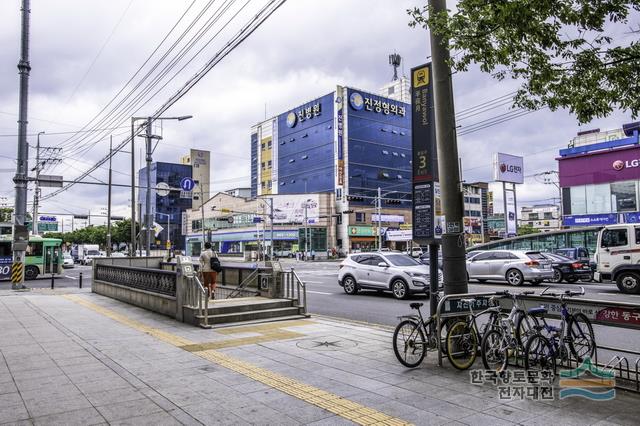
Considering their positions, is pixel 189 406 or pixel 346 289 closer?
pixel 189 406

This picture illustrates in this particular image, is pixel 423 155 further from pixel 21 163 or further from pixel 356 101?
pixel 356 101

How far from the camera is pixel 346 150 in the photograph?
71.9 m

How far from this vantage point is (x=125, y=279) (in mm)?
15609

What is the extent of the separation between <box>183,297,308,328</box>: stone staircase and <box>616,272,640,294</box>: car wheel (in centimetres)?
1292

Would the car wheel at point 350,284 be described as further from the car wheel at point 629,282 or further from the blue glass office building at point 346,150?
the blue glass office building at point 346,150

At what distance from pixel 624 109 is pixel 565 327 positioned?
315cm

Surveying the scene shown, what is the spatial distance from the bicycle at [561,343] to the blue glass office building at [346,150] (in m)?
60.3

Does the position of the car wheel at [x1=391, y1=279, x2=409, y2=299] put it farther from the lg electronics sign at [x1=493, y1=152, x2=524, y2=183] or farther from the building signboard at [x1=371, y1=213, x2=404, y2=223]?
the building signboard at [x1=371, y1=213, x2=404, y2=223]

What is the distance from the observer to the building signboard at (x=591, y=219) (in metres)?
36.1

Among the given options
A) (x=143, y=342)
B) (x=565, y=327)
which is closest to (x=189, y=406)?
(x=143, y=342)

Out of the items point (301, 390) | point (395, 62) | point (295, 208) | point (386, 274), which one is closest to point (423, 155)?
point (301, 390)

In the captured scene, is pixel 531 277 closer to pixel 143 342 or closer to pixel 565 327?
pixel 565 327

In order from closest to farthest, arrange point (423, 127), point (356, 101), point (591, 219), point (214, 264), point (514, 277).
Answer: point (423, 127) → point (214, 264) → point (514, 277) → point (591, 219) → point (356, 101)

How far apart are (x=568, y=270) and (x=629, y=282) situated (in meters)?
4.19
